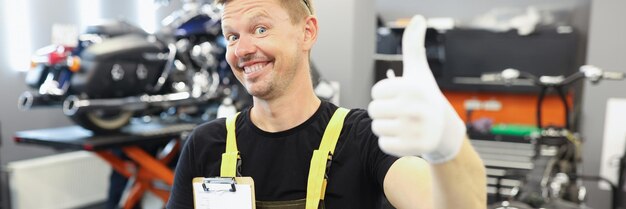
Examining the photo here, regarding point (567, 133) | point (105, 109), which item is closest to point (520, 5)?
point (567, 133)

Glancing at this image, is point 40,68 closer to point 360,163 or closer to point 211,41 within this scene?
point 211,41

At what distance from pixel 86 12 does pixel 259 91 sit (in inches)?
150

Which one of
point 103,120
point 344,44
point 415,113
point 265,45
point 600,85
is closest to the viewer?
point 415,113

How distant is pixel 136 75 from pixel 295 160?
216 cm

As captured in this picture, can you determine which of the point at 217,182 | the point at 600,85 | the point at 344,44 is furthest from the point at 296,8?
the point at 600,85

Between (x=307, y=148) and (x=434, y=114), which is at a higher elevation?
(x=434, y=114)

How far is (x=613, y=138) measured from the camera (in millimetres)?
3502

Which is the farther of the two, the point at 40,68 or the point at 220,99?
the point at 220,99

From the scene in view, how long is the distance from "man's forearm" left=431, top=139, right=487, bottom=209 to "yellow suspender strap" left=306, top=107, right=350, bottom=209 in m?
0.36

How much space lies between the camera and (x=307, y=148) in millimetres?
1148

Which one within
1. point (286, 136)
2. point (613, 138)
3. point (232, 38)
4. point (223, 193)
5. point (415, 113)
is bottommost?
point (613, 138)

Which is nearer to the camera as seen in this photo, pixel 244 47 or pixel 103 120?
pixel 244 47

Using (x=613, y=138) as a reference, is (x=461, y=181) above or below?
above

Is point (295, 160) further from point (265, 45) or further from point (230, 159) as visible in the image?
point (265, 45)
